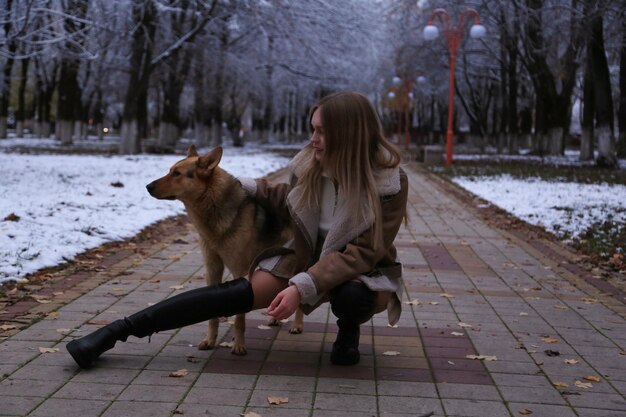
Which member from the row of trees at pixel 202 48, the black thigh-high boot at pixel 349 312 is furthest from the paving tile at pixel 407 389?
the row of trees at pixel 202 48

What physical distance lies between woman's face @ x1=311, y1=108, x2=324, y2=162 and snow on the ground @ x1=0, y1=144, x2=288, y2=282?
3.66 m

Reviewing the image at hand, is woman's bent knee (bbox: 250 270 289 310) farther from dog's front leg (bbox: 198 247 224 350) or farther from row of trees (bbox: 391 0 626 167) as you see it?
row of trees (bbox: 391 0 626 167)

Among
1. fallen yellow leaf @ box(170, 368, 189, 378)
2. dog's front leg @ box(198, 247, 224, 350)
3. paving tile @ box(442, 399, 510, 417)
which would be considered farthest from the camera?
dog's front leg @ box(198, 247, 224, 350)

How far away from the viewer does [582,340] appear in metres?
5.34

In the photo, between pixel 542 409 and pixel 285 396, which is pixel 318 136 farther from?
pixel 542 409

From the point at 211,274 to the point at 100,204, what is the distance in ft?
25.6

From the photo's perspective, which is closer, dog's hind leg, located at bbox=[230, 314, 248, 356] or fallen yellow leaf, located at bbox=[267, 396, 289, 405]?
fallen yellow leaf, located at bbox=[267, 396, 289, 405]

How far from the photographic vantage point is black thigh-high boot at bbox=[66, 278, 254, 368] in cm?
418

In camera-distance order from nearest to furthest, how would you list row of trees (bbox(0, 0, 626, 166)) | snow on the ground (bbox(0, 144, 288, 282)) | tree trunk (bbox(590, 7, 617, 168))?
snow on the ground (bbox(0, 144, 288, 282)), row of trees (bbox(0, 0, 626, 166)), tree trunk (bbox(590, 7, 617, 168))

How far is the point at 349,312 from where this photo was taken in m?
4.25

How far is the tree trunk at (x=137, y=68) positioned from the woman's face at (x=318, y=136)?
23.8m

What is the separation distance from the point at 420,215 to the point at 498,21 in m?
17.9

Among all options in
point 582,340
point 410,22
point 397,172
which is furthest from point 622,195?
point 410,22

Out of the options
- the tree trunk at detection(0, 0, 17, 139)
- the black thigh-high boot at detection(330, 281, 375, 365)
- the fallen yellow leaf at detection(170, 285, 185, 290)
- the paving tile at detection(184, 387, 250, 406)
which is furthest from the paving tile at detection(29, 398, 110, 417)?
the tree trunk at detection(0, 0, 17, 139)
